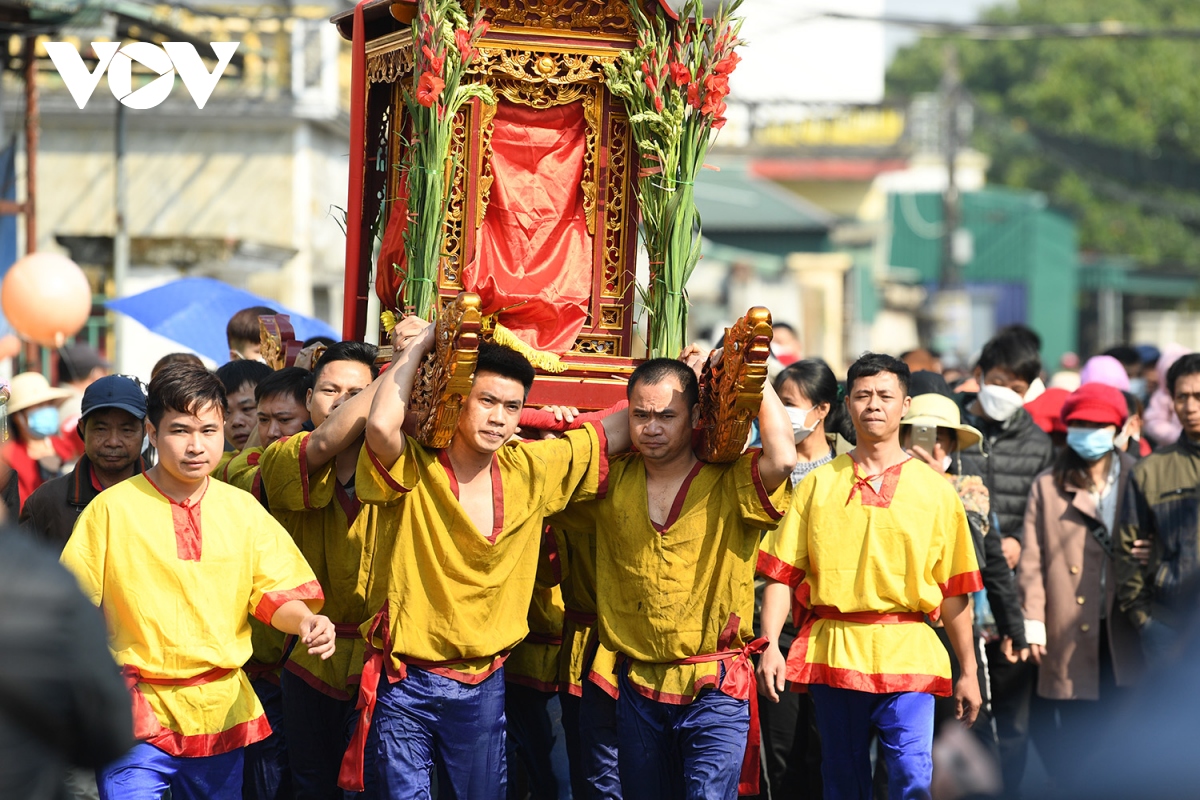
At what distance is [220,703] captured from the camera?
4.80 m

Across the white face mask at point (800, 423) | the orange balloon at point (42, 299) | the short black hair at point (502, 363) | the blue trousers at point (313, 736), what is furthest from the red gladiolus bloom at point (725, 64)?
the orange balloon at point (42, 299)

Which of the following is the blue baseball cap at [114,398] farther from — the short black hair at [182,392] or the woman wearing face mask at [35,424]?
the woman wearing face mask at [35,424]

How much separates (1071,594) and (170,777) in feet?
14.0

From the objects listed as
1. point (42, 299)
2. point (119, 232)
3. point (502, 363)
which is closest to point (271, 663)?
point (502, 363)

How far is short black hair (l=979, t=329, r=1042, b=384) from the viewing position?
26.5ft

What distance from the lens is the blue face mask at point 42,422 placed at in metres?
7.89

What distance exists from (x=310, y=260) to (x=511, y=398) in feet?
36.6

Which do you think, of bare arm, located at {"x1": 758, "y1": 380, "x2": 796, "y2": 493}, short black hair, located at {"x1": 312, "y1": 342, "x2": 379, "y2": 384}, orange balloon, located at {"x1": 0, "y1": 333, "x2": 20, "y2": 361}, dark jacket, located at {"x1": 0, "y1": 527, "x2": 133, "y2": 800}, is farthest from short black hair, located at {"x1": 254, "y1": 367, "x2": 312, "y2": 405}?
orange balloon, located at {"x1": 0, "y1": 333, "x2": 20, "y2": 361}

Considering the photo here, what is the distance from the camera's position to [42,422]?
794 centimetres

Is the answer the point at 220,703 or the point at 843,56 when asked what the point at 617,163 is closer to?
the point at 220,703

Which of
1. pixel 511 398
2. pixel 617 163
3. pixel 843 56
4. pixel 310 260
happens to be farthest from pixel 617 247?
pixel 843 56

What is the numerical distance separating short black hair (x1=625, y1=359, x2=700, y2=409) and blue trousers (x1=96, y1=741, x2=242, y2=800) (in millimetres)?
1721

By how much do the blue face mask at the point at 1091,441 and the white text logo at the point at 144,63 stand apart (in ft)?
13.6

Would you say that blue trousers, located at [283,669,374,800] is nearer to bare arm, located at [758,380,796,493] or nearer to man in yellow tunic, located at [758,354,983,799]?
man in yellow tunic, located at [758,354,983,799]
